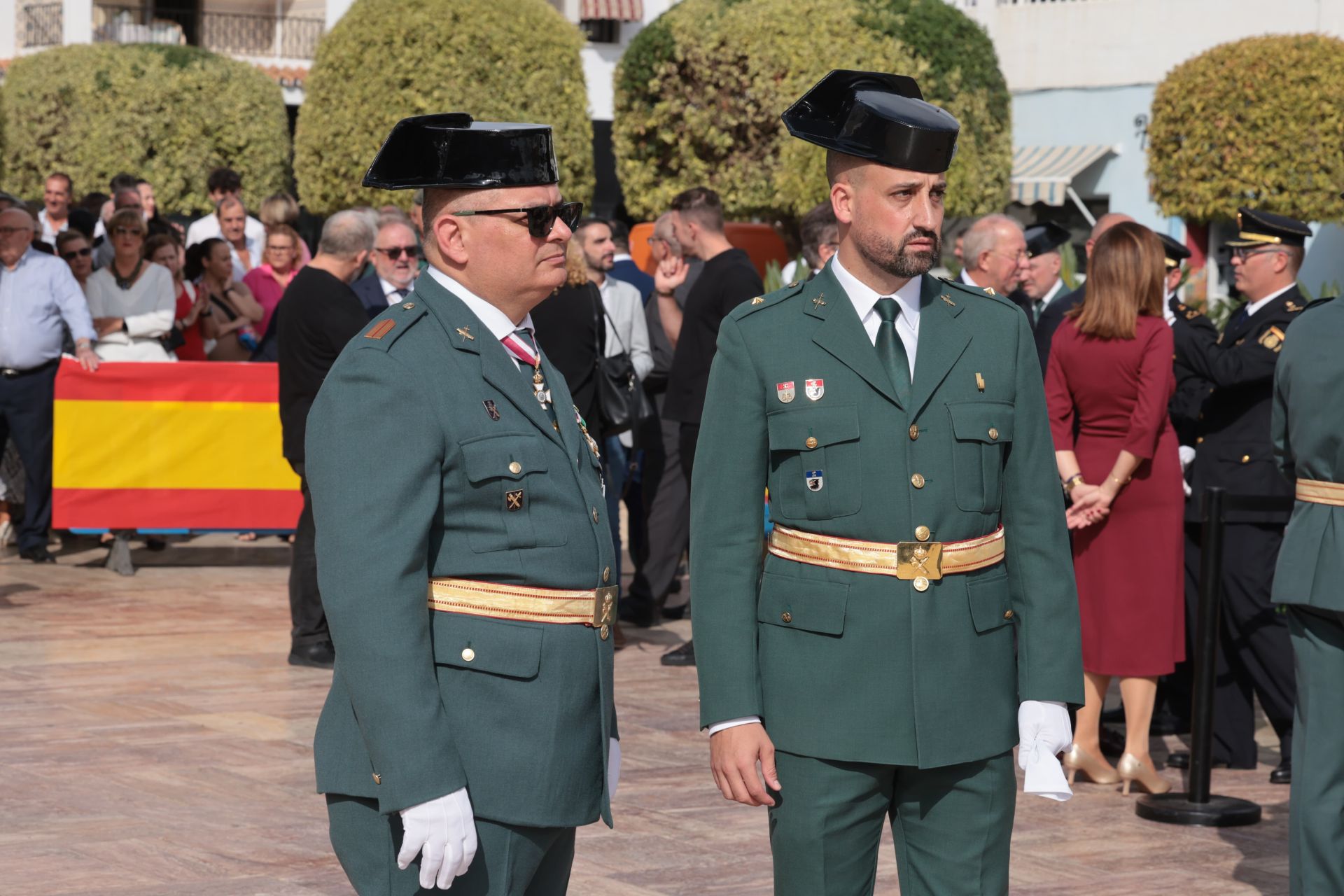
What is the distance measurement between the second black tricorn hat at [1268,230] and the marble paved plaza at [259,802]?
2.03m

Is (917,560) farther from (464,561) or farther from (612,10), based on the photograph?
(612,10)

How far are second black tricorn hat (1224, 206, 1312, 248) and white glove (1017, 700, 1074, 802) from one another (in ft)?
13.3

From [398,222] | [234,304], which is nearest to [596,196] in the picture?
[234,304]

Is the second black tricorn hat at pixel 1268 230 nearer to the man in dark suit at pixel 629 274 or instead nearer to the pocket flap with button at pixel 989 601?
the pocket flap with button at pixel 989 601

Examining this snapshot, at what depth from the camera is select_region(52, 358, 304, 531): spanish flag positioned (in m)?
11.1

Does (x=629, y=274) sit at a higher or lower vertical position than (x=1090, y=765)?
higher

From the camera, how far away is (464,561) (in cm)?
298

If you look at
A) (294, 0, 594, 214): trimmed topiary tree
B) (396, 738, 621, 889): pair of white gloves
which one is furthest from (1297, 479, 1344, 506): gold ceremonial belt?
(294, 0, 594, 214): trimmed topiary tree

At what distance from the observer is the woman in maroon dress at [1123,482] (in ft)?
21.8

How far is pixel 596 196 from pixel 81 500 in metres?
24.1

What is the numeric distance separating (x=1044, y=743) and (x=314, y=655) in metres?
5.69

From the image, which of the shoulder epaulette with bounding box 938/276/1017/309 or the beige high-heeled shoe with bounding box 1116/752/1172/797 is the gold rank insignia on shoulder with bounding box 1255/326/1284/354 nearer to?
the beige high-heeled shoe with bounding box 1116/752/1172/797

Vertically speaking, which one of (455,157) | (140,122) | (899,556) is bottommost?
(899,556)

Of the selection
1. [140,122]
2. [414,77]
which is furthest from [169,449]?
[140,122]
